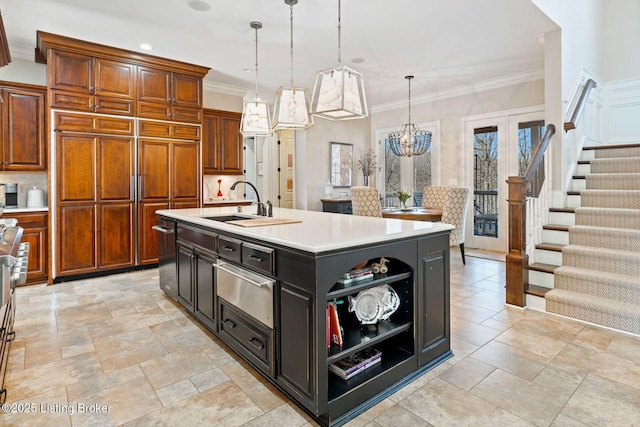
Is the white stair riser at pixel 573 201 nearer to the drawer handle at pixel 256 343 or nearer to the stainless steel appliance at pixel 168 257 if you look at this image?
the drawer handle at pixel 256 343

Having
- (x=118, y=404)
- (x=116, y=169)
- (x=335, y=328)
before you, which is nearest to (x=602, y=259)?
(x=335, y=328)

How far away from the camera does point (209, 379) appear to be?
6.95ft

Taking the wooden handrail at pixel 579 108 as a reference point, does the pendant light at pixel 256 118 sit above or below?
below

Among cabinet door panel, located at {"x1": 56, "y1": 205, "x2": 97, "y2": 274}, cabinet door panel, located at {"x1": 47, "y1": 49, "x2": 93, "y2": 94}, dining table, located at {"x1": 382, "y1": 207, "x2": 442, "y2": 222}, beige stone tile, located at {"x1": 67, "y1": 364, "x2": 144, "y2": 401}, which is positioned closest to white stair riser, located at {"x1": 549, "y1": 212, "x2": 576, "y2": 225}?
dining table, located at {"x1": 382, "y1": 207, "x2": 442, "y2": 222}

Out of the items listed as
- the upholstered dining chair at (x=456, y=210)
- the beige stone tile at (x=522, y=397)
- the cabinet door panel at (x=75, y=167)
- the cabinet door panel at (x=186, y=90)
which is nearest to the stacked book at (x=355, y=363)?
the beige stone tile at (x=522, y=397)

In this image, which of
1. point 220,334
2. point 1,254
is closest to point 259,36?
point 220,334

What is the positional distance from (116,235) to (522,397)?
4.56 m

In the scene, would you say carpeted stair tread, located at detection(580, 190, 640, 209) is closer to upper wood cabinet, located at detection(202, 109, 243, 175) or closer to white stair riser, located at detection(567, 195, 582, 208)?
white stair riser, located at detection(567, 195, 582, 208)

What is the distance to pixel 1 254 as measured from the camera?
125 centimetres

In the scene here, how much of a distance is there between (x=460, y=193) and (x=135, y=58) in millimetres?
4570

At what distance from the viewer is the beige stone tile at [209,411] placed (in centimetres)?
173

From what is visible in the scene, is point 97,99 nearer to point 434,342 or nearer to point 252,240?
point 252,240

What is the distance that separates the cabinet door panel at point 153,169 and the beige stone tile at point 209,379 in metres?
3.23

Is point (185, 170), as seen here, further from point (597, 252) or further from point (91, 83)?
point (597, 252)
